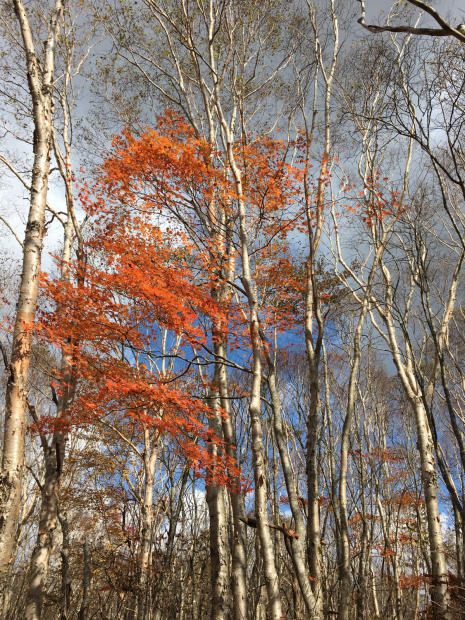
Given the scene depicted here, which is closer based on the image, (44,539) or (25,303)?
(25,303)

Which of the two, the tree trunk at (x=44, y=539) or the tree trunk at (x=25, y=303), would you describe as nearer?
the tree trunk at (x=25, y=303)

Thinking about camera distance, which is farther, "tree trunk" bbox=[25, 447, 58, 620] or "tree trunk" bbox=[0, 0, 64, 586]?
"tree trunk" bbox=[25, 447, 58, 620]

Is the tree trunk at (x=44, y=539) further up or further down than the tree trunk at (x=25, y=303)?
further down

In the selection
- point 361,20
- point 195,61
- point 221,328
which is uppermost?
point 195,61

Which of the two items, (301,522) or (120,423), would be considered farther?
(120,423)

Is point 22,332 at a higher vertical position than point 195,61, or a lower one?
lower

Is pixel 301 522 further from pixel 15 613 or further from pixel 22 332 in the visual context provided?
pixel 15 613

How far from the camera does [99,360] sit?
A: 8.16 metres

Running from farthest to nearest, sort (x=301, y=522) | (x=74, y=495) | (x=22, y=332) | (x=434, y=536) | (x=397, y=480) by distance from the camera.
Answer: (x=397, y=480), (x=74, y=495), (x=434, y=536), (x=301, y=522), (x=22, y=332)

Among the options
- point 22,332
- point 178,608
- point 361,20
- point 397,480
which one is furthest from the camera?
point 397,480

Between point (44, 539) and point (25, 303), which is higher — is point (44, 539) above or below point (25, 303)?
below

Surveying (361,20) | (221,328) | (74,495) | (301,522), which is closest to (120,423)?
(74,495)

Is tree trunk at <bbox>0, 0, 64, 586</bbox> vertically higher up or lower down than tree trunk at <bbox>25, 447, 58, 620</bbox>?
higher up

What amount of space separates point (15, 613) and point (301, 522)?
8396mm
